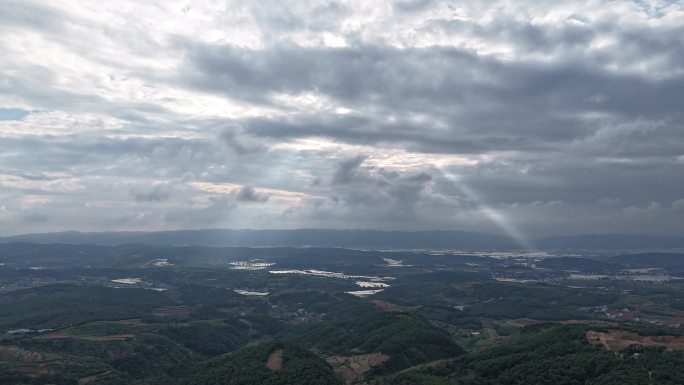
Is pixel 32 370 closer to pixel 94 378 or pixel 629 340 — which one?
pixel 94 378

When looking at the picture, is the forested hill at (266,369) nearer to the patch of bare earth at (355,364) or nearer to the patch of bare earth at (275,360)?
the patch of bare earth at (275,360)

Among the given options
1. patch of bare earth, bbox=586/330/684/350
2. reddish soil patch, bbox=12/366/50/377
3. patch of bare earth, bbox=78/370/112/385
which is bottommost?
patch of bare earth, bbox=78/370/112/385

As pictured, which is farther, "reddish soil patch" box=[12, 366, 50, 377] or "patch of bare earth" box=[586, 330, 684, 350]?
"reddish soil patch" box=[12, 366, 50, 377]

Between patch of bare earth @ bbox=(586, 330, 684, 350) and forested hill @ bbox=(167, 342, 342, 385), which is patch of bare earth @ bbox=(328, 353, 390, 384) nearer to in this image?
forested hill @ bbox=(167, 342, 342, 385)

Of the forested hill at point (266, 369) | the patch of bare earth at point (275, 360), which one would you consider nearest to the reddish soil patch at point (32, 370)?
the forested hill at point (266, 369)

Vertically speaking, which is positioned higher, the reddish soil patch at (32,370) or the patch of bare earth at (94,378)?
the reddish soil patch at (32,370)

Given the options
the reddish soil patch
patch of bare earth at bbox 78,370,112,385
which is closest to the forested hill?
patch of bare earth at bbox 78,370,112,385
